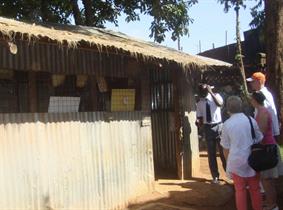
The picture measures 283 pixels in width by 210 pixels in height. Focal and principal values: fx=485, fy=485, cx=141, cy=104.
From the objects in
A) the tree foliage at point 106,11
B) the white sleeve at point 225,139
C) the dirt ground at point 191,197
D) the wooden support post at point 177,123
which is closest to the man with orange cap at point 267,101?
the white sleeve at point 225,139

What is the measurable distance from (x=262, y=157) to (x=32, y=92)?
3303 mm

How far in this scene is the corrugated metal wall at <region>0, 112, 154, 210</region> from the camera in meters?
6.27

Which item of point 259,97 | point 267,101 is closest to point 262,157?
point 259,97

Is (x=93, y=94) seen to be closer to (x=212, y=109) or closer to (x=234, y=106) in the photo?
(x=234, y=106)

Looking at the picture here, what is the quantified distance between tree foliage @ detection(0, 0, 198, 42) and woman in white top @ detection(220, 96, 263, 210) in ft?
32.7

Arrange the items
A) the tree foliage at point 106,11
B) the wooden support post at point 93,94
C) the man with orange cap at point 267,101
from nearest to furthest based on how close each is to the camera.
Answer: the man with orange cap at point 267,101 < the wooden support post at point 93,94 < the tree foliage at point 106,11

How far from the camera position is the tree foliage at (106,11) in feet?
53.2

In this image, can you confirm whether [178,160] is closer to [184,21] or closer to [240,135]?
[240,135]

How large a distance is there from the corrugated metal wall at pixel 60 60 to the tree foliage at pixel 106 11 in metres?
8.18

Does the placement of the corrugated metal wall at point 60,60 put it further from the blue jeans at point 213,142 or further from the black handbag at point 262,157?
the black handbag at point 262,157

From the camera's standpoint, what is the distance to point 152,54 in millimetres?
7906

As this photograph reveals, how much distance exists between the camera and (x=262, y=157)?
21.2ft

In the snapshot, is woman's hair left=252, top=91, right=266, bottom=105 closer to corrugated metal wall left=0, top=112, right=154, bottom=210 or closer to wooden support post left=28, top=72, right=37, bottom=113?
corrugated metal wall left=0, top=112, right=154, bottom=210

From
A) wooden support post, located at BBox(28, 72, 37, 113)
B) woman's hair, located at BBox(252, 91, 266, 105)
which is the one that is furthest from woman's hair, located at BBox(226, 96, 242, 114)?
wooden support post, located at BBox(28, 72, 37, 113)
